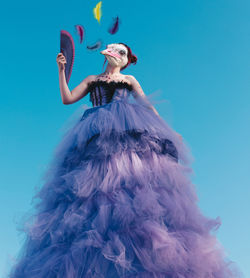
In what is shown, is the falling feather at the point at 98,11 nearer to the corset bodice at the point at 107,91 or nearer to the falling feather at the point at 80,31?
the falling feather at the point at 80,31

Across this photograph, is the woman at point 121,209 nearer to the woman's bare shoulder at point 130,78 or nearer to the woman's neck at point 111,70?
the woman's bare shoulder at point 130,78

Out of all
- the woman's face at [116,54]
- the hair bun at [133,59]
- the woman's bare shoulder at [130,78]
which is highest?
the hair bun at [133,59]

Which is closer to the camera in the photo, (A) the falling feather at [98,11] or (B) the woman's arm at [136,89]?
(B) the woman's arm at [136,89]

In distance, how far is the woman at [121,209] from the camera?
206cm

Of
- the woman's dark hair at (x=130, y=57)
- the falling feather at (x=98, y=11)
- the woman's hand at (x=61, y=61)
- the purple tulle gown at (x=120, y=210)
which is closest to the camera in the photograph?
the purple tulle gown at (x=120, y=210)

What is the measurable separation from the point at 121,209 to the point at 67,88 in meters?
1.60

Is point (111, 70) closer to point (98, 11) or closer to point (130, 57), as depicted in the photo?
point (130, 57)

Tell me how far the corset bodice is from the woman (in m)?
0.26

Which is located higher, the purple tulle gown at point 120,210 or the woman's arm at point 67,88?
the woman's arm at point 67,88

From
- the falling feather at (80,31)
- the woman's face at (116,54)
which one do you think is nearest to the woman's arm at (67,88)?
the woman's face at (116,54)

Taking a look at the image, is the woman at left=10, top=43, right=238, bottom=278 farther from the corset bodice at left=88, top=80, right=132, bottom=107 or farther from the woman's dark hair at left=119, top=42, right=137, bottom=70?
the woman's dark hair at left=119, top=42, right=137, bottom=70

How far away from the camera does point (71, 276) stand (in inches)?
80.0

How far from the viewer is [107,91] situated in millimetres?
3281

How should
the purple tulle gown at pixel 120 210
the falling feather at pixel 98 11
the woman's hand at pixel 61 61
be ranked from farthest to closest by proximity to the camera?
1. the falling feather at pixel 98 11
2. the woman's hand at pixel 61 61
3. the purple tulle gown at pixel 120 210
